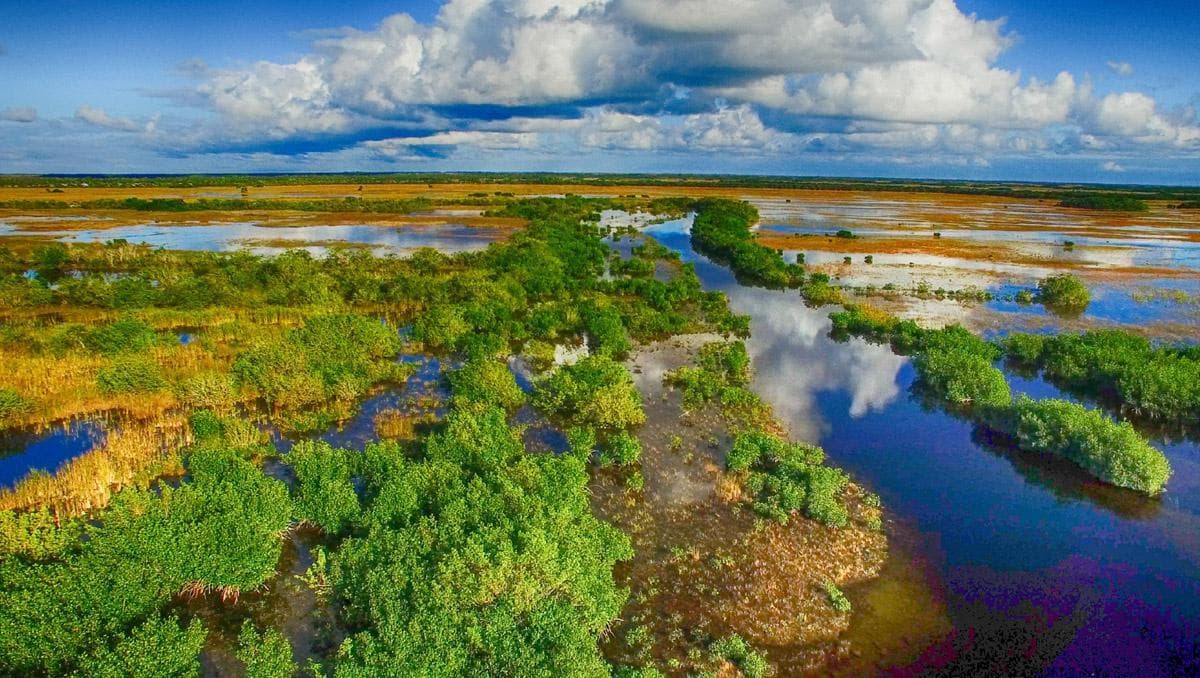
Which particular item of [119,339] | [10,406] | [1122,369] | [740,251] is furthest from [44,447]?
[740,251]

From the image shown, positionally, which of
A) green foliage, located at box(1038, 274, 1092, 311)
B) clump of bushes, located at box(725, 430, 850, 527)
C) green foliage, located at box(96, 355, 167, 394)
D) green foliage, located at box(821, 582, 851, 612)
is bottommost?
green foliage, located at box(821, 582, 851, 612)

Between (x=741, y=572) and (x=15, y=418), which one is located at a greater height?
(x=15, y=418)

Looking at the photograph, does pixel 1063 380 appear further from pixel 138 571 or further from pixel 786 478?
pixel 138 571

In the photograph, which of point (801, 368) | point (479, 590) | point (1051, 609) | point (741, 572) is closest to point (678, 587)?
point (741, 572)

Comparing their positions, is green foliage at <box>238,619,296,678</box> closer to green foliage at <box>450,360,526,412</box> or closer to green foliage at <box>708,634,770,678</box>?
green foliage at <box>708,634,770,678</box>

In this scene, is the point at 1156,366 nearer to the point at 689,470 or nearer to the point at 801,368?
the point at 801,368

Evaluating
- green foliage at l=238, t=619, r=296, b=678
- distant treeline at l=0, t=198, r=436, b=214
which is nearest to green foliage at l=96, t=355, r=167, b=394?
green foliage at l=238, t=619, r=296, b=678
